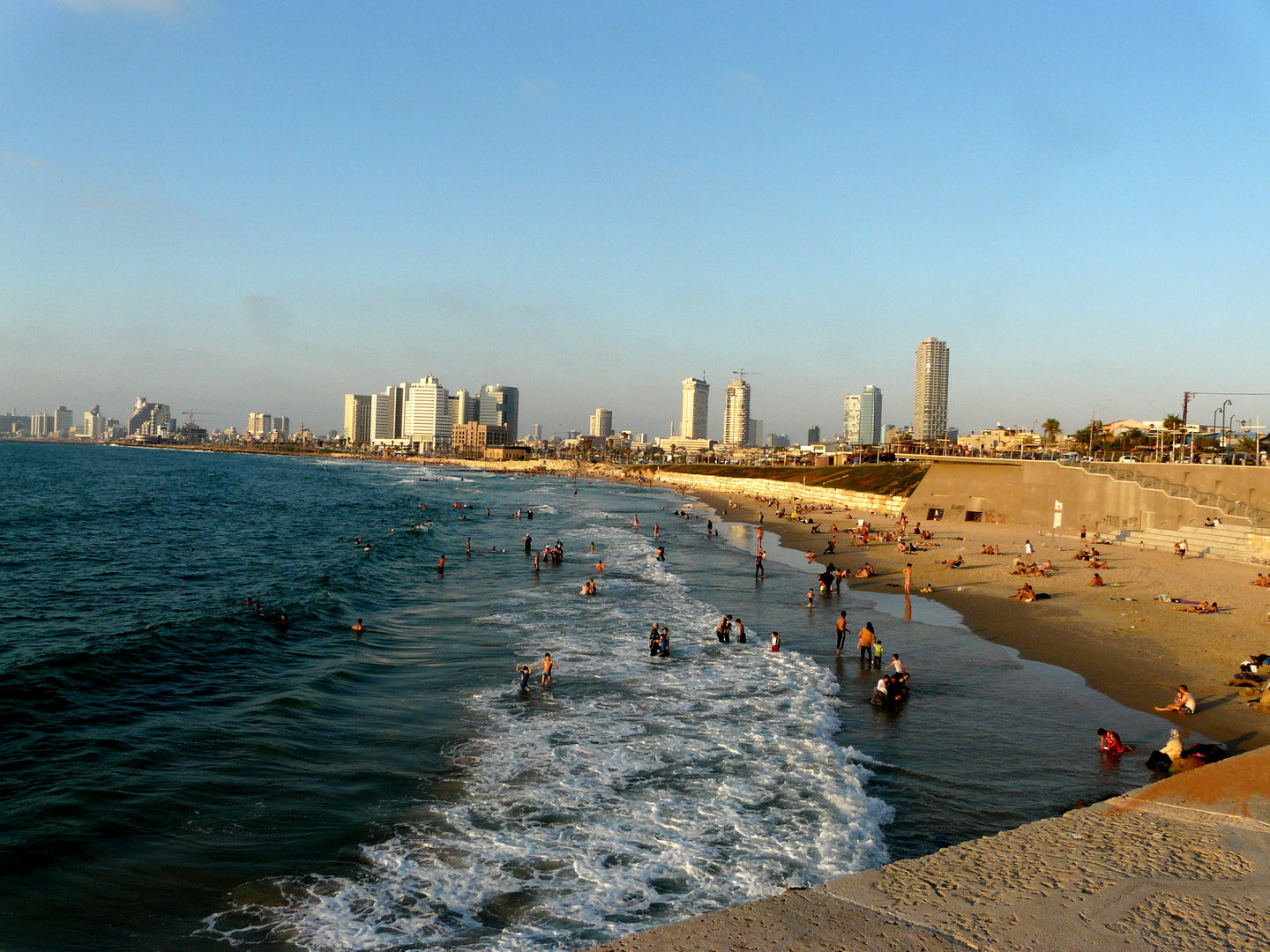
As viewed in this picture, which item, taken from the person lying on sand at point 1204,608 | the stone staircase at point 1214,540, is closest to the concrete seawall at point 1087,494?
the stone staircase at point 1214,540

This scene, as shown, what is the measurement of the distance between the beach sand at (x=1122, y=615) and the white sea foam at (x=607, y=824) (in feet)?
24.5

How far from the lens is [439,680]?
19031mm

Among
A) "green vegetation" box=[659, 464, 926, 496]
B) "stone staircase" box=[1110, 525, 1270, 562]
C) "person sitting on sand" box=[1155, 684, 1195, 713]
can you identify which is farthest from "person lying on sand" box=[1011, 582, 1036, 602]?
"green vegetation" box=[659, 464, 926, 496]

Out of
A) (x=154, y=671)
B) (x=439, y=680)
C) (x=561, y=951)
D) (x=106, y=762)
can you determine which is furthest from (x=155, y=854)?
(x=154, y=671)

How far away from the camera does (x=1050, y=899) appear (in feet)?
22.7

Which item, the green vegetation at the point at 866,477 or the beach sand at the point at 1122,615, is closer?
the beach sand at the point at 1122,615

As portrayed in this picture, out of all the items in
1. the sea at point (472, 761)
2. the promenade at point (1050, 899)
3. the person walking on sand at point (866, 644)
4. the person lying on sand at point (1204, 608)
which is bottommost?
the sea at point (472, 761)

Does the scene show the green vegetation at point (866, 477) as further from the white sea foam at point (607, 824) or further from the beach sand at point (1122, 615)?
the white sea foam at point (607, 824)

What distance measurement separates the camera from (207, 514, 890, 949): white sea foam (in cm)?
910

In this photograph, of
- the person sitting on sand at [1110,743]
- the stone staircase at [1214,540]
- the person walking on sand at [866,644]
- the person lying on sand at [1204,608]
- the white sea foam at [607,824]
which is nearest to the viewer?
the white sea foam at [607,824]

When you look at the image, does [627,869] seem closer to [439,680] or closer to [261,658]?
[439,680]

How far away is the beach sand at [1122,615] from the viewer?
17062mm

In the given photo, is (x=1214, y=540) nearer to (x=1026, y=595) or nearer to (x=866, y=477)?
(x=1026, y=595)

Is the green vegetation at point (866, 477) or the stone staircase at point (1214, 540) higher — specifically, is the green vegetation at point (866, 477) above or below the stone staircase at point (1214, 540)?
above
